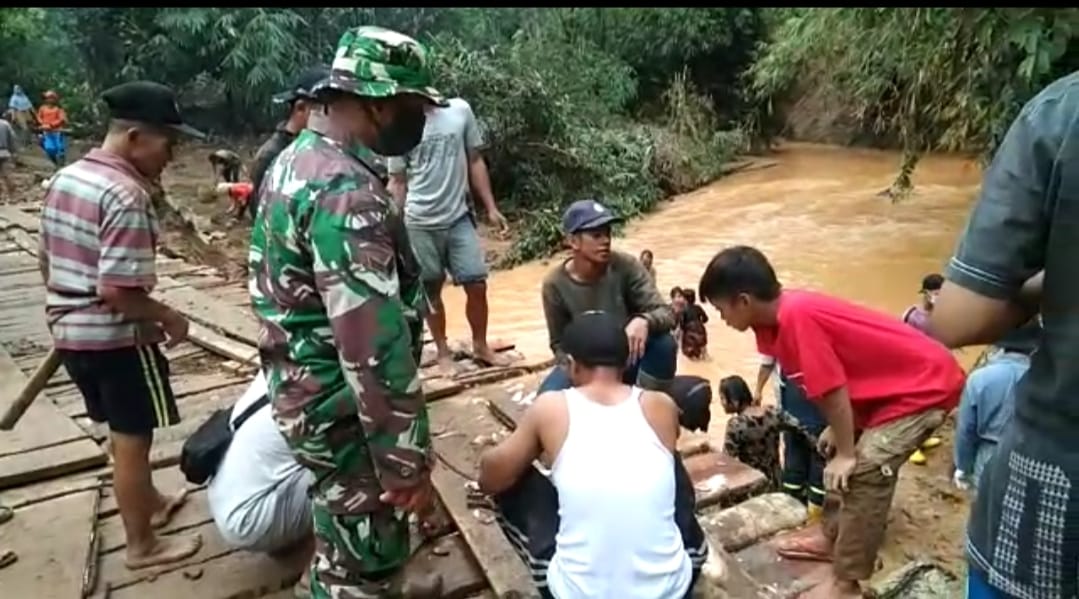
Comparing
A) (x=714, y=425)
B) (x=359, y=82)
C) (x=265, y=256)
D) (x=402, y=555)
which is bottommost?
(x=714, y=425)

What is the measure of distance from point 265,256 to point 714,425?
510cm

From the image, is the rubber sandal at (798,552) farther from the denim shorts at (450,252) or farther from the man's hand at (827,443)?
the denim shorts at (450,252)

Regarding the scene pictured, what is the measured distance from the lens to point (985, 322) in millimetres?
1376

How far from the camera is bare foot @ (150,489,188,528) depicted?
317 centimetres

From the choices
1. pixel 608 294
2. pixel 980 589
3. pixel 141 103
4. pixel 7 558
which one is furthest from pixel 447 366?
pixel 980 589

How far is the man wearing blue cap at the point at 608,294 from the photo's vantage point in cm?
391

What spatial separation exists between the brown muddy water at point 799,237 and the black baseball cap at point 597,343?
4668mm

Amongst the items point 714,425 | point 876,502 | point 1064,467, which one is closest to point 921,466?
point 714,425

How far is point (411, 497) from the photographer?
2266mm

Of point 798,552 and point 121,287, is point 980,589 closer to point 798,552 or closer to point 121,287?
point 798,552

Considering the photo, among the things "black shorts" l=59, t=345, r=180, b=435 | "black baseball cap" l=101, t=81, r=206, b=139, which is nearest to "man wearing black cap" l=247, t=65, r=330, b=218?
"black baseball cap" l=101, t=81, r=206, b=139

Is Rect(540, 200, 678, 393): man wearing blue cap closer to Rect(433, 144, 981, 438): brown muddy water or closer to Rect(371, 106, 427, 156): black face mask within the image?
Rect(371, 106, 427, 156): black face mask

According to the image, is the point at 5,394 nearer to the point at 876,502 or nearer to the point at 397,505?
the point at 397,505

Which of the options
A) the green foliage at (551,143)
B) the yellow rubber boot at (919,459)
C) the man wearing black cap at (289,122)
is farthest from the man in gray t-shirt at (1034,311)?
the green foliage at (551,143)
